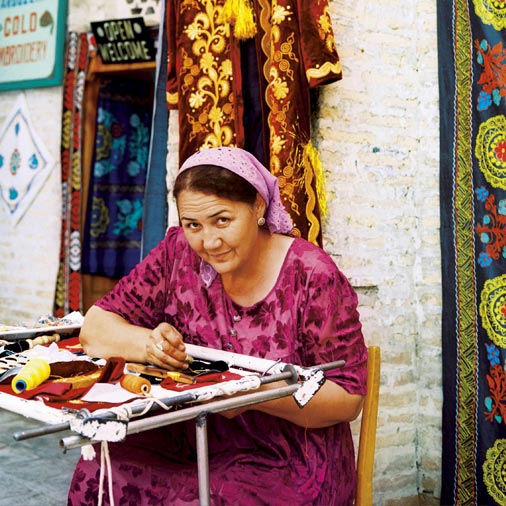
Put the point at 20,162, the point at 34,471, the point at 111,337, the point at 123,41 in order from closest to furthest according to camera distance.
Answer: the point at 111,337, the point at 34,471, the point at 123,41, the point at 20,162

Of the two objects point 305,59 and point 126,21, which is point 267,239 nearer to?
point 305,59

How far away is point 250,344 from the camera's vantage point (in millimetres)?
2156

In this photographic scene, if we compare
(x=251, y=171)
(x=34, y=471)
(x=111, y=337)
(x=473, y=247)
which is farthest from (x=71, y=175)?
(x=251, y=171)

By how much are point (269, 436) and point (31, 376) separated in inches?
28.3

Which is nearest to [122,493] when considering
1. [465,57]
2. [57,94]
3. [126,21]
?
[465,57]

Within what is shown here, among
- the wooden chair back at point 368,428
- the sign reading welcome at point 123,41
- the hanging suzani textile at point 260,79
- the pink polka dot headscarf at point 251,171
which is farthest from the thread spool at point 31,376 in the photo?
the sign reading welcome at point 123,41

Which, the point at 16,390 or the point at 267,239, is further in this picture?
the point at 267,239

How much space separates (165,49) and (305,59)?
0.88 m

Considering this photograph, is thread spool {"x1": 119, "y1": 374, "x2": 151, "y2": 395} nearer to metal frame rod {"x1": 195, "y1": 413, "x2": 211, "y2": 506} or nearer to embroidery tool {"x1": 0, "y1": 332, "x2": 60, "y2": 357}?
metal frame rod {"x1": 195, "y1": 413, "x2": 211, "y2": 506}

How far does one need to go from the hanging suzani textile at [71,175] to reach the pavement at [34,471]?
122 centimetres

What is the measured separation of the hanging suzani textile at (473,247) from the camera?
9.50ft

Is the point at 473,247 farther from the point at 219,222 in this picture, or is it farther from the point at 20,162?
the point at 20,162

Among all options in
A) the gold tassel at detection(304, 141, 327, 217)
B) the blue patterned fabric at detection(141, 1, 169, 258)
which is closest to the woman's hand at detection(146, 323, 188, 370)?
the gold tassel at detection(304, 141, 327, 217)

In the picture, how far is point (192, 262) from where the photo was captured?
235 centimetres
